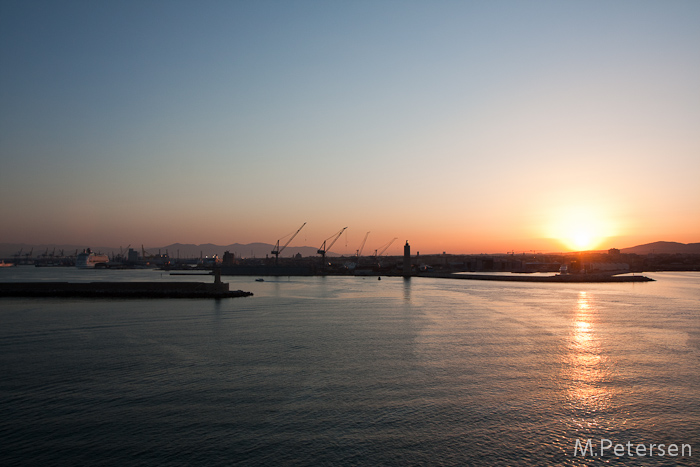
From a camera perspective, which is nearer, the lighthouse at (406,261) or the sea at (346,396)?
the sea at (346,396)

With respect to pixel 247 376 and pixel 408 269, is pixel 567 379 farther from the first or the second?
pixel 408 269

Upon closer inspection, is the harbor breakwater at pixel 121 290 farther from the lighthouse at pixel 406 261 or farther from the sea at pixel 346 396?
the lighthouse at pixel 406 261

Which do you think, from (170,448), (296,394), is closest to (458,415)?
(296,394)

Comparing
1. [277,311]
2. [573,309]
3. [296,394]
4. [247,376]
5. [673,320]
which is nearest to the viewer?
[296,394]

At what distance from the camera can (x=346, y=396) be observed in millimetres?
13500

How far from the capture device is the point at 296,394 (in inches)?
536

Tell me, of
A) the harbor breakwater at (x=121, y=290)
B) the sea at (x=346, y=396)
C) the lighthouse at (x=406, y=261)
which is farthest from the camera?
the lighthouse at (x=406, y=261)

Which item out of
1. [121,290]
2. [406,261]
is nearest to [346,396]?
[121,290]

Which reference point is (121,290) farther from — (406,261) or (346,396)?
(406,261)

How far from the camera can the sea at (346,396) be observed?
998 cm

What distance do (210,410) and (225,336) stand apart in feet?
40.2

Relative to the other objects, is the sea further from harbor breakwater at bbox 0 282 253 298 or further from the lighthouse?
the lighthouse

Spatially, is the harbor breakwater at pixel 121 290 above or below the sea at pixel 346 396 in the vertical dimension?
above

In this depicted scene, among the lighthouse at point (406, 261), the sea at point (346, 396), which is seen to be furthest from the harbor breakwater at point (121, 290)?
the lighthouse at point (406, 261)
